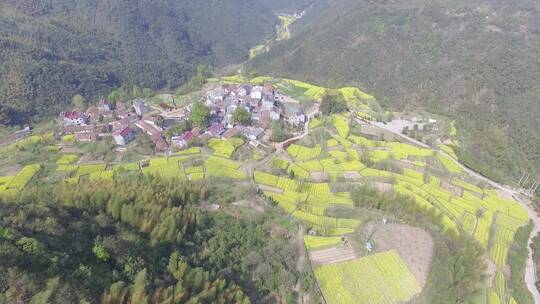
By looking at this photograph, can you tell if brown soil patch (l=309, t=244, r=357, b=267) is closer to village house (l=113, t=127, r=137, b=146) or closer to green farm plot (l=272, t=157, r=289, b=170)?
green farm plot (l=272, t=157, r=289, b=170)

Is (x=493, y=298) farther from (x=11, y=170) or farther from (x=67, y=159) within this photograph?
(x=11, y=170)

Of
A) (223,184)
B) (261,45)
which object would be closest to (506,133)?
(223,184)

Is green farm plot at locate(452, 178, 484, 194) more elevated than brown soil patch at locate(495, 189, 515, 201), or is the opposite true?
green farm plot at locate(452, 178, 484, 194)

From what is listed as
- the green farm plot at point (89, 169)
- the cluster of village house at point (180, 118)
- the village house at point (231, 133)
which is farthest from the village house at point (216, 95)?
the green farm plot at point (89, 169)

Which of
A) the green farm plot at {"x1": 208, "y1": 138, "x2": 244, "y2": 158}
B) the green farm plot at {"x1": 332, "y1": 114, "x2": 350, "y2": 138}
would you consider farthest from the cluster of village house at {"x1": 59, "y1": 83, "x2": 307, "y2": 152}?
the green farm plot at {"x1": 332, "y1": 114, "x2": 350, "y2": 138}

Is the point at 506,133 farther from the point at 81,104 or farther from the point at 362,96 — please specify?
the point at 81,104

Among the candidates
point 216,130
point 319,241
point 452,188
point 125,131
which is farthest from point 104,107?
point 452,188
